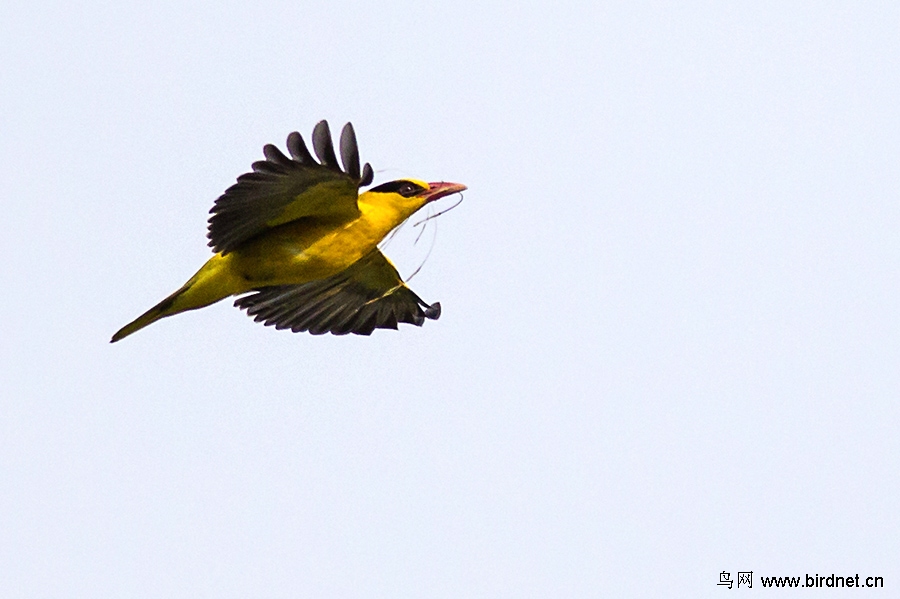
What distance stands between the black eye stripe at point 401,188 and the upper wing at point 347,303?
843 mm

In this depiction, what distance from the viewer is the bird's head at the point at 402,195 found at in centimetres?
1227

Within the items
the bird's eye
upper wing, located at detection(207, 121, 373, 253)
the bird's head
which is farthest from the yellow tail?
the bird's eye

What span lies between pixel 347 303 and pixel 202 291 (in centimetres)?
177

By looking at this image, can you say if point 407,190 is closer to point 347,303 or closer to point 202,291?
point 347,303

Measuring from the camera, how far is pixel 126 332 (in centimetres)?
1248

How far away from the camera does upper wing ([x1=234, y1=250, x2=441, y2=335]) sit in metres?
13.2

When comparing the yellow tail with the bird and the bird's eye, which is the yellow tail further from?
the bird's eye

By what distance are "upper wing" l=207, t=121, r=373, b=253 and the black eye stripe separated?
1.26 ft

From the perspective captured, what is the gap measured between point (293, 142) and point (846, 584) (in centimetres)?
696

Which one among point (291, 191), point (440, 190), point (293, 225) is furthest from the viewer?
point (440, 190)

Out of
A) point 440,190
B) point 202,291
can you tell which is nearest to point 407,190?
point 440,190

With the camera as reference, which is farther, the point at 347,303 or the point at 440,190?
the point at 347,303

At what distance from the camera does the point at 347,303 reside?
44.5 ft

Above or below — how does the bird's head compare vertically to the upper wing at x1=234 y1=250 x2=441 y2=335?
above
